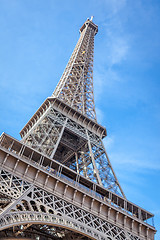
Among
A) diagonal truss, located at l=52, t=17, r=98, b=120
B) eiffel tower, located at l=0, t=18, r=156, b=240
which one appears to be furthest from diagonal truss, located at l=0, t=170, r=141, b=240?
diagonal truss, located at l=52, t=17, r=98, b=120

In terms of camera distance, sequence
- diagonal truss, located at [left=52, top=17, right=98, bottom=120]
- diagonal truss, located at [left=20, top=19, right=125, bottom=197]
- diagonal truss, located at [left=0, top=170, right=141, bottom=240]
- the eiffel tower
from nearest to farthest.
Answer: diagonal truss, located at [left=0, top=170, right=141, bottom=240] → the eiffel tower → diagonal truss, located at [left=20, top=19, right=125, bottom=197] → diagonal truss, located at [left=52, top=17, right=98, bottom=120]

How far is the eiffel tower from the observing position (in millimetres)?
17656

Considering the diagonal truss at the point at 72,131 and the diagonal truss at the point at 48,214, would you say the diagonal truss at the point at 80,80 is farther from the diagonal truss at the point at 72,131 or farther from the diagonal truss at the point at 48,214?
the diagonal truss at the point at 48,214

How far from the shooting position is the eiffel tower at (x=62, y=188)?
17656 millimetres

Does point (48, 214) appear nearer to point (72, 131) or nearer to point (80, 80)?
point (72, 131)

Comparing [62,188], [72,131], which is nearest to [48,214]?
[62,188]

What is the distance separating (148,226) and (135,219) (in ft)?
5.56

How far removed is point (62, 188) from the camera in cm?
2144

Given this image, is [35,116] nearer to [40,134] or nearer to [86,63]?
[40,134]

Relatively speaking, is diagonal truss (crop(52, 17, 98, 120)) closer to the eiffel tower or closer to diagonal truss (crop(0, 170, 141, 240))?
the eiffel tower

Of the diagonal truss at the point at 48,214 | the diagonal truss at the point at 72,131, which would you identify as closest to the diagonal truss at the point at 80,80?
the diagonal truss at the point at 72,131

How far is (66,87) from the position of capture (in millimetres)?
39562

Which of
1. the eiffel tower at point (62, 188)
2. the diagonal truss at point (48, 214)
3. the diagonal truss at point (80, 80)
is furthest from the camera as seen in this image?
the diagonal truss at point (80, 80)

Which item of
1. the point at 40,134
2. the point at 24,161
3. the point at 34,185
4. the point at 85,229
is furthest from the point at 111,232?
the point at 40,134
